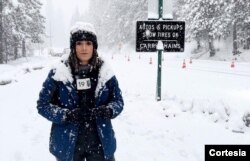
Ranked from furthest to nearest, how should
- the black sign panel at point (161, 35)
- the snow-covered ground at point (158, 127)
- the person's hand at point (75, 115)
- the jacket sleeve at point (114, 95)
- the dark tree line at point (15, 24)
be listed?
the dark tree line at point (15, 24)
the black sign panel at point (161, 35)
the snow-covered ground at point (158, 127)
the jacket sleeve at point (114, 95)
the person's hand at point (75, 115)

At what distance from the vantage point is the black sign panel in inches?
443

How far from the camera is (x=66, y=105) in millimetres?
3729

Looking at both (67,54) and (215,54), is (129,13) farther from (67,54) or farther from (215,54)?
(67,54)

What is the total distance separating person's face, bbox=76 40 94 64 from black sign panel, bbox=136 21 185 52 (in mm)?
7528

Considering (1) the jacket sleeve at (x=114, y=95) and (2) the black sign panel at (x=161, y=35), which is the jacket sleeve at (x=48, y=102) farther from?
(2) the black sign panel at (x=161, y=35)

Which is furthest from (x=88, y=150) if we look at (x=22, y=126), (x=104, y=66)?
(x=22, y=126)

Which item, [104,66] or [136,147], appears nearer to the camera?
[104,66]

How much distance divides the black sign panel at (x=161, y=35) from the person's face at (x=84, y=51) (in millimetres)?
7528

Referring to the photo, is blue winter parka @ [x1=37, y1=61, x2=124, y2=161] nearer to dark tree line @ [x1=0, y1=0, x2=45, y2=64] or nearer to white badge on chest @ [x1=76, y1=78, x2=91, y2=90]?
white badge on chest @ [x1=76, y1=78, x2=91, y2=90]

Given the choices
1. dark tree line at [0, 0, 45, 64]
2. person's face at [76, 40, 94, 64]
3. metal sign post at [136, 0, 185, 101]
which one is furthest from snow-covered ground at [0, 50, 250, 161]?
dark tree line at [0, 0, 45, 64]

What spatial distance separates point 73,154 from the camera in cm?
375

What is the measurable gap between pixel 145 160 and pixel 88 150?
2.96 m

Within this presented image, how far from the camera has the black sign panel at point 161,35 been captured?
1125cm

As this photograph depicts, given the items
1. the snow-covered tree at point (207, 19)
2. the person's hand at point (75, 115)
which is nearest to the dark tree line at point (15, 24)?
the snow-covered tree at point (207, 19)
